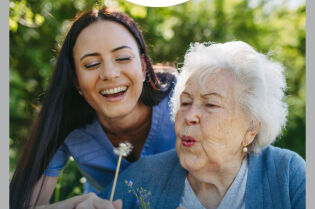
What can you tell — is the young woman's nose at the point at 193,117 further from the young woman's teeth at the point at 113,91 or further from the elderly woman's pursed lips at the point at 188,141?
the young woman's teeth at the point at 113,91

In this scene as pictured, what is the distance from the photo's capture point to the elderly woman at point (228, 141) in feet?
5.57

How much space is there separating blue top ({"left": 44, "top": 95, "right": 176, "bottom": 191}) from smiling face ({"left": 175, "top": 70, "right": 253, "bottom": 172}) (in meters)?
0.55

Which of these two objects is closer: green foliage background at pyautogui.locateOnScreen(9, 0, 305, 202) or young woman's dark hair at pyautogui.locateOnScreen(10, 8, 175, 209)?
young woman's dark hair at pyautogui.locateOnScreen(10, 8, 175, 209)

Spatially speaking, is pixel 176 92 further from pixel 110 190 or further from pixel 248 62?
pixel 110 190

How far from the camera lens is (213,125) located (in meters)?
1.68

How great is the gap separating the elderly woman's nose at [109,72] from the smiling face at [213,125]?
45 cm

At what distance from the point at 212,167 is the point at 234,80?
0.44 meters

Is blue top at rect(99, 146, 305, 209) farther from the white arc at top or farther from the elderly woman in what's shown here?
the white arc at top

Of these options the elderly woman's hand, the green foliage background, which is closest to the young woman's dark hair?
the green foliage background

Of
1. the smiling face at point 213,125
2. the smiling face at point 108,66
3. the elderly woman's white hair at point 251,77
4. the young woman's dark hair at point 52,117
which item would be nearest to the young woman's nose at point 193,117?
the smiling face at point 213,125

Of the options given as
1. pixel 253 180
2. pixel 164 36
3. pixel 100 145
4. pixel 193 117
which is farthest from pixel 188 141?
pixel 164 36

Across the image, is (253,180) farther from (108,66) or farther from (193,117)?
(108,66)

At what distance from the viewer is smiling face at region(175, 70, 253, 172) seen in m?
1.69

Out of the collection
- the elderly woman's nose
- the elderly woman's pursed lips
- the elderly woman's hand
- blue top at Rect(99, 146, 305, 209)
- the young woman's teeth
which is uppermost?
the elderly woman's nose
